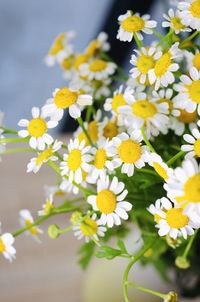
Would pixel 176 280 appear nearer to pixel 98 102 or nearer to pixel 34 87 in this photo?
pixel 98 102

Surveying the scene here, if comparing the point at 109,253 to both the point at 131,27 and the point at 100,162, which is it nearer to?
the point at 100,162

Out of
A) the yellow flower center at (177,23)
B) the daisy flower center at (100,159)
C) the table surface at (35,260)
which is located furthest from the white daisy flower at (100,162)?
the table surface at (35,260)

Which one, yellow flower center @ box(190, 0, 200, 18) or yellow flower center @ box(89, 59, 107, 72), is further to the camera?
yellow flower center @ box(89, 59, 107, 72)

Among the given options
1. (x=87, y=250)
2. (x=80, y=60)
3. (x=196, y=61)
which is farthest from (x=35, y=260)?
(x=196, y=61)

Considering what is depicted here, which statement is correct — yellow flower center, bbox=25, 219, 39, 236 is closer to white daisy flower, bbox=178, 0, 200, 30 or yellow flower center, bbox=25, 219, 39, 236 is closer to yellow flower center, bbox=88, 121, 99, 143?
yellow flower center, bbox=88, 121, 99, 143

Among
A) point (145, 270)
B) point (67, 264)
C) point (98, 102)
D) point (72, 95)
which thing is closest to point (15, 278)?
point (67, 264)

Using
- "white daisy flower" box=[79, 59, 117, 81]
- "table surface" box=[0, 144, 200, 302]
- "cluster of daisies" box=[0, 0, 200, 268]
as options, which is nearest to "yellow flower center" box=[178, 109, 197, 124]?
"cluster of daisies" box=[0, 0, 200, 268]
